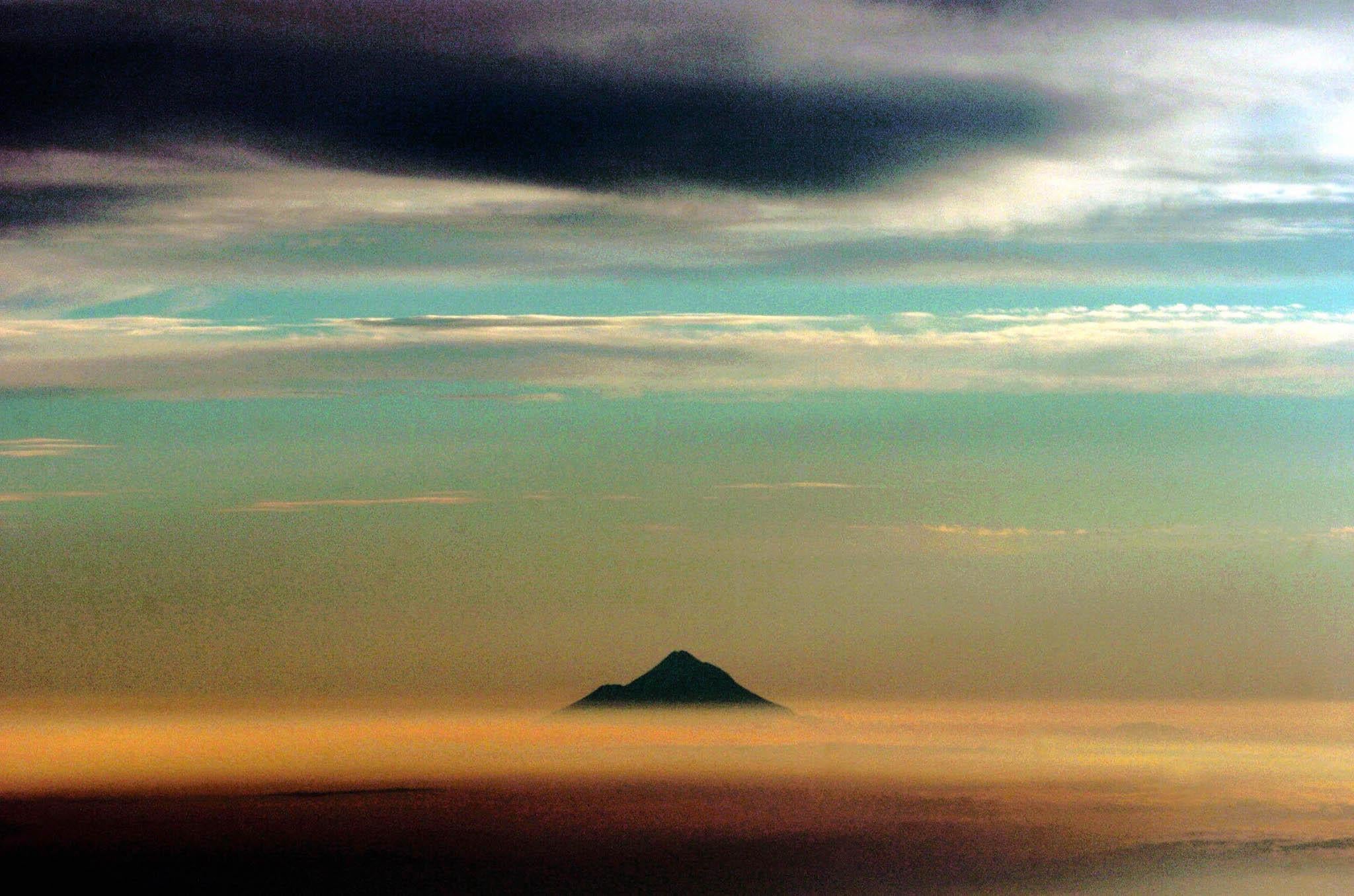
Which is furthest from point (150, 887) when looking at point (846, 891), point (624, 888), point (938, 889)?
point (938, 889)

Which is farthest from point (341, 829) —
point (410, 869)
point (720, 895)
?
point (720, 895)

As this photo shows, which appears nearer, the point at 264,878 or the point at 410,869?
the point at 264,878

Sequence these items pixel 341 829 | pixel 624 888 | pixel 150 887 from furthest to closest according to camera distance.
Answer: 1. pixel 341 829
2. pixel 624 888
3. pixel 150 887

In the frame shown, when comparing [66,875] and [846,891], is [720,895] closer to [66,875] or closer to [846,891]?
[846,891]

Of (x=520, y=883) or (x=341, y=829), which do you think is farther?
(x=341, y=829)

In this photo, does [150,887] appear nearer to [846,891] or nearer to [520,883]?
[520,883]

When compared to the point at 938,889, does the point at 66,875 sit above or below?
above

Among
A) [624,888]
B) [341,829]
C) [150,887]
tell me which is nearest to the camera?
[150,887]

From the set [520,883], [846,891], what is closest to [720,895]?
[846,891]
